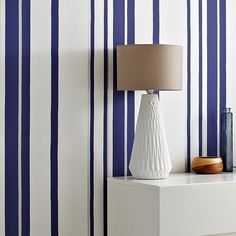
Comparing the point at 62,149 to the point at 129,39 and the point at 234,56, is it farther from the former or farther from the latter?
the point at 234,56

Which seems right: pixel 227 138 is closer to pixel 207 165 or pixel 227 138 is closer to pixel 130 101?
pixel 207 165

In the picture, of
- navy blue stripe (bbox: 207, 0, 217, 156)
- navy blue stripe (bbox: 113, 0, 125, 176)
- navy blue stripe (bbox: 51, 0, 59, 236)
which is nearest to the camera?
navy blue stripe (bbox: 51, 0, 59, 236)

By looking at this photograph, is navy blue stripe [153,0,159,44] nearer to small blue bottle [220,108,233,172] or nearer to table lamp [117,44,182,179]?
table lamp [117,44,182,179]

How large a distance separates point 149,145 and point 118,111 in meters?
0.28

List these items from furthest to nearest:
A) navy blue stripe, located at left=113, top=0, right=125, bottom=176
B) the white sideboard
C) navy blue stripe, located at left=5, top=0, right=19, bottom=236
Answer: navy blue stripe, located at left=113, top=0, right=125, bottom=176, navy blue stripe, located at left=5, top=0, right=19, bottom=236, the white sideboard

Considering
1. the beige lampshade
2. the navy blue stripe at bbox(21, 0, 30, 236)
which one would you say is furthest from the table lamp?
the navy blue stripe at bbox(21, 0, 30, 236)

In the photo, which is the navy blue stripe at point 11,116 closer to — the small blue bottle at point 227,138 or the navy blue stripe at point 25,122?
the navy blue stripe at point 25,122

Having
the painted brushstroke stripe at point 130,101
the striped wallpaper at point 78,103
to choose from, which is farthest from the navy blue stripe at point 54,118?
the painted brushstroke stripe at point 130,101

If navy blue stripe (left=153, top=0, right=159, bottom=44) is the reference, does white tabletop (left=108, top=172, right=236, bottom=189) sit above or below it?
below

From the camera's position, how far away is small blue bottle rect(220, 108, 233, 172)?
3086 millimetres

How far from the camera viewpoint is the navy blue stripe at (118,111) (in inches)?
114

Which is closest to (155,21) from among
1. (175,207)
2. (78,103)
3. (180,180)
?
(78,103)

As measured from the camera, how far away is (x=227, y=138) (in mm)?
3090

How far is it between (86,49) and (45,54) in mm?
205
